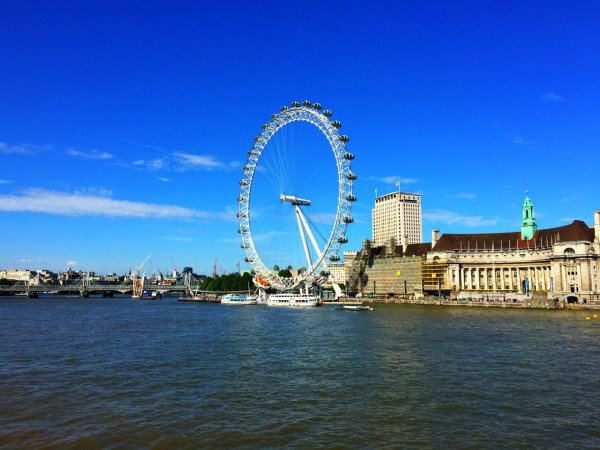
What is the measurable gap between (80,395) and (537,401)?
54.1 feet

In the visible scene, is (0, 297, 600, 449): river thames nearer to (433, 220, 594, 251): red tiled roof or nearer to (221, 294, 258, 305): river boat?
(433, 220, 594, 251): red tiled roof

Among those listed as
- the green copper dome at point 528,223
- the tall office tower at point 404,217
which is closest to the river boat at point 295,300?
the green copper dome at point 528,223

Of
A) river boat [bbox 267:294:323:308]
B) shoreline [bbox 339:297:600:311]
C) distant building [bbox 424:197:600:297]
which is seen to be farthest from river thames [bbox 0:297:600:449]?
distant building [bbox 424:197:600:297]

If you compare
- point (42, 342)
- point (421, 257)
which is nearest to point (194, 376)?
point (42, 342)

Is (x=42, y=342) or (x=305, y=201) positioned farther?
(x=305, y=201)

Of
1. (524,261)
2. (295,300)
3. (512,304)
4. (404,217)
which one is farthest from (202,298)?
(404,217)

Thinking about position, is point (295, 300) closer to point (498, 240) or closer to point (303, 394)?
point (498, 240)

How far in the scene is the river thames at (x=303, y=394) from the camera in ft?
46.8

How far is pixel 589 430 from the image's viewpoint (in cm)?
1471

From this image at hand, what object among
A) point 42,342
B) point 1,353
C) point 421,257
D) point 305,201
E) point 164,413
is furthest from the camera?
point 421,257

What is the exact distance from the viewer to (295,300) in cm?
9600

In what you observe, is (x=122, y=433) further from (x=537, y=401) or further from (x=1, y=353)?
(x=1, y=353)

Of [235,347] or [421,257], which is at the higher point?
[421,257]

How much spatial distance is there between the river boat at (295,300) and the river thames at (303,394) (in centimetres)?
5850
